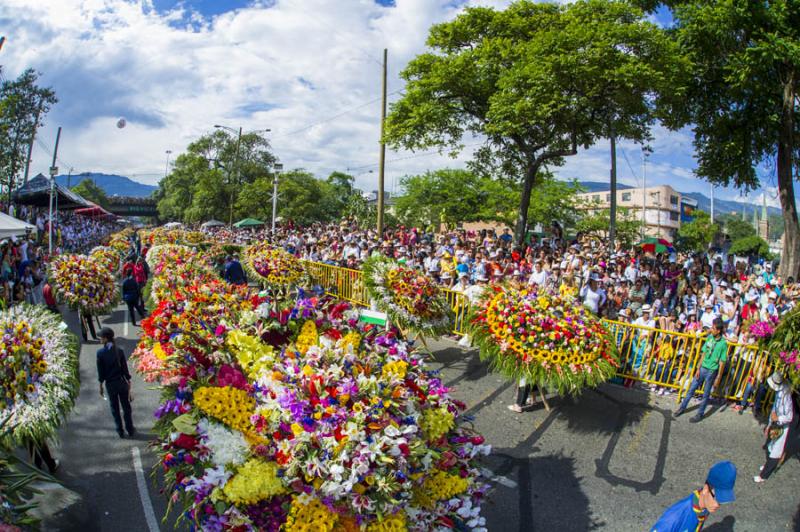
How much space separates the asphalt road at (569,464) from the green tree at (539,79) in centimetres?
1071

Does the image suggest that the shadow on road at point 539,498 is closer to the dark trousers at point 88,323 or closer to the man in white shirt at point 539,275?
the man in white shirt at point 539,275

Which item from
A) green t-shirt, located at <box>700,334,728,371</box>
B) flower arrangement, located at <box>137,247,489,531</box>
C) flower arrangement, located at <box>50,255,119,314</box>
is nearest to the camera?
flower arrangement, located at <box>137,247,489,531</box>

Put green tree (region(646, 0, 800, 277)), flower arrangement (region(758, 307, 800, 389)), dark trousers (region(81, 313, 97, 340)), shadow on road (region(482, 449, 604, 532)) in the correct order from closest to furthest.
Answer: shadow on road (region(482, 449, 604, 532)), flower arrangement (region(758, 307, 800, 389)), dark trousers (region(81, 313, 97, 340)), green tree (region(646, 0, 800, 277))

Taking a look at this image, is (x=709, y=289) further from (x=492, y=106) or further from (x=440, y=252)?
(x=492, y=106)

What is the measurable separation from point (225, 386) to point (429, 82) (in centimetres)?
1802

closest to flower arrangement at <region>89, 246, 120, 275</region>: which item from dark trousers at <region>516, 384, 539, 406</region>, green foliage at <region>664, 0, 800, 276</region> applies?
dark trousers at <region>516, 384, 539, 406</region>

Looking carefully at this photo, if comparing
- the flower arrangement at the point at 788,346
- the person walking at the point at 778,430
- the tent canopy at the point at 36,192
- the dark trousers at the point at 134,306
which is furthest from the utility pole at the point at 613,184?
the tent canopy at the point at 36,192

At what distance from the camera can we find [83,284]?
11.8 m

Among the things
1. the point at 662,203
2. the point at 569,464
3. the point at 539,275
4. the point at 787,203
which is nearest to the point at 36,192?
the point at 539,275

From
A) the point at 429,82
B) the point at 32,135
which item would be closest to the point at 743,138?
the point at 429,82

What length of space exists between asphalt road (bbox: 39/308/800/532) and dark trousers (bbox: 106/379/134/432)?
0.73 feet

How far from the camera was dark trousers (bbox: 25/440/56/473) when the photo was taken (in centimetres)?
552

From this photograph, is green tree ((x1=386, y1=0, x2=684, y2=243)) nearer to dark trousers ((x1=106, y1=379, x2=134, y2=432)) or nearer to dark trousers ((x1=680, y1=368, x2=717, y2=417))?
dark trousers ((x1=680, y1=368, x2=717, y2=417))

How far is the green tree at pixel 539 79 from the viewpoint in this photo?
1589cm
